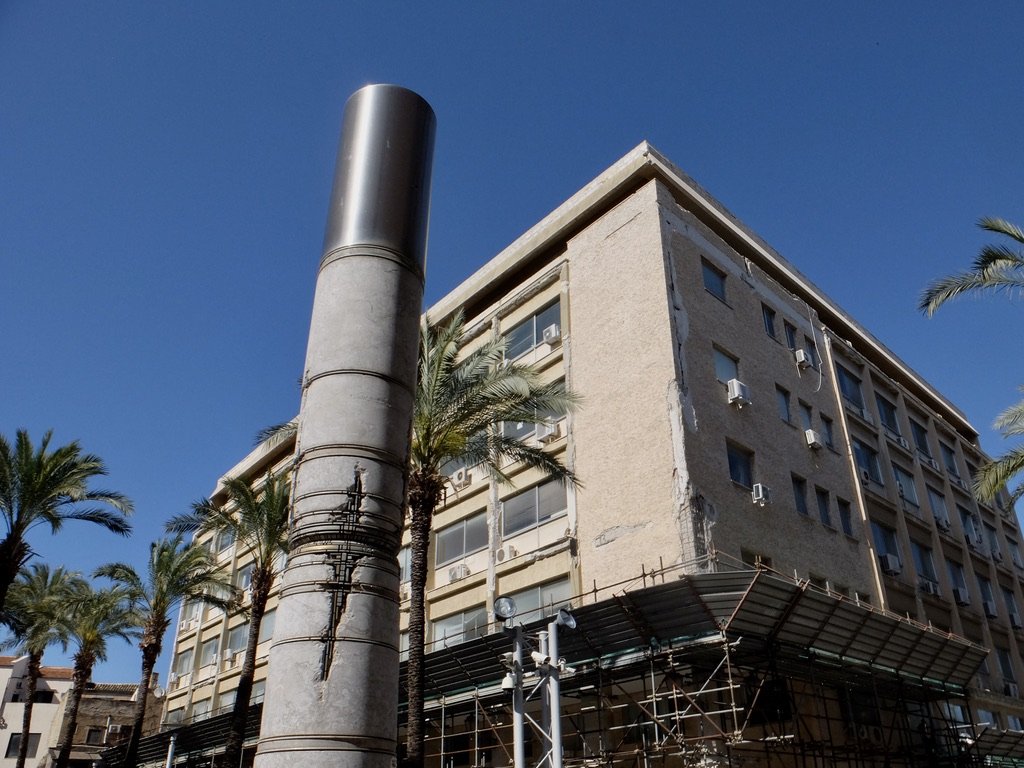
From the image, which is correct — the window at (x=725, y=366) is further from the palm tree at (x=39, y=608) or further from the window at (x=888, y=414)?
the palm tree at (x=39, y=608)

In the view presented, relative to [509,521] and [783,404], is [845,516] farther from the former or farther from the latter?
[509,521]

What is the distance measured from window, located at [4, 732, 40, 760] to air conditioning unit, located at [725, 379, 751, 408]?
5576cm

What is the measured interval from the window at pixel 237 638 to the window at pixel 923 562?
28.7 meters

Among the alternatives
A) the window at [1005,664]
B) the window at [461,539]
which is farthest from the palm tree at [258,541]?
the window at [1005,664]

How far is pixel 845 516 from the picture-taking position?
91.7 ft

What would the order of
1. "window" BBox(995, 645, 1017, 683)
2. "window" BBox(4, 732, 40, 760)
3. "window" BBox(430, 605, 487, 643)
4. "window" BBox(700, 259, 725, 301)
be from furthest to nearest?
"window" BBox(4, 732, 40, 760) < "window" BBox(995, 645, 1017, 683) < "window" BBox(700, 259, 725, 301) < "window" BBox(430, 605, 487, 643)

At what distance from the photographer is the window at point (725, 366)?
82.4 feet

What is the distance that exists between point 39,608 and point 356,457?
3711 cm

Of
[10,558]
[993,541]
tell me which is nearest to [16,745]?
[10,558]

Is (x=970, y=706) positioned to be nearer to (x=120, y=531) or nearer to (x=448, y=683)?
(x=448, y=683)

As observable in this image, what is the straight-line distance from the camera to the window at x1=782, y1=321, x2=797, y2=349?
1187 inches

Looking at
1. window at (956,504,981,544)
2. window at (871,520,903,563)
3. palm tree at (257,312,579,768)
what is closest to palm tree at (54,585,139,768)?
palm tree at (257,312,579,768)

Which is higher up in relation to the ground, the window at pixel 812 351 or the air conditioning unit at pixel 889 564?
the window at pixel 812 351

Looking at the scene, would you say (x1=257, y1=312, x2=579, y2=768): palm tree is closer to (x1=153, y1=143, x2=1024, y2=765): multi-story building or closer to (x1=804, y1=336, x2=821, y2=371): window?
(x1=153, y1=143, x2=1024, y2=765): multi-story building
